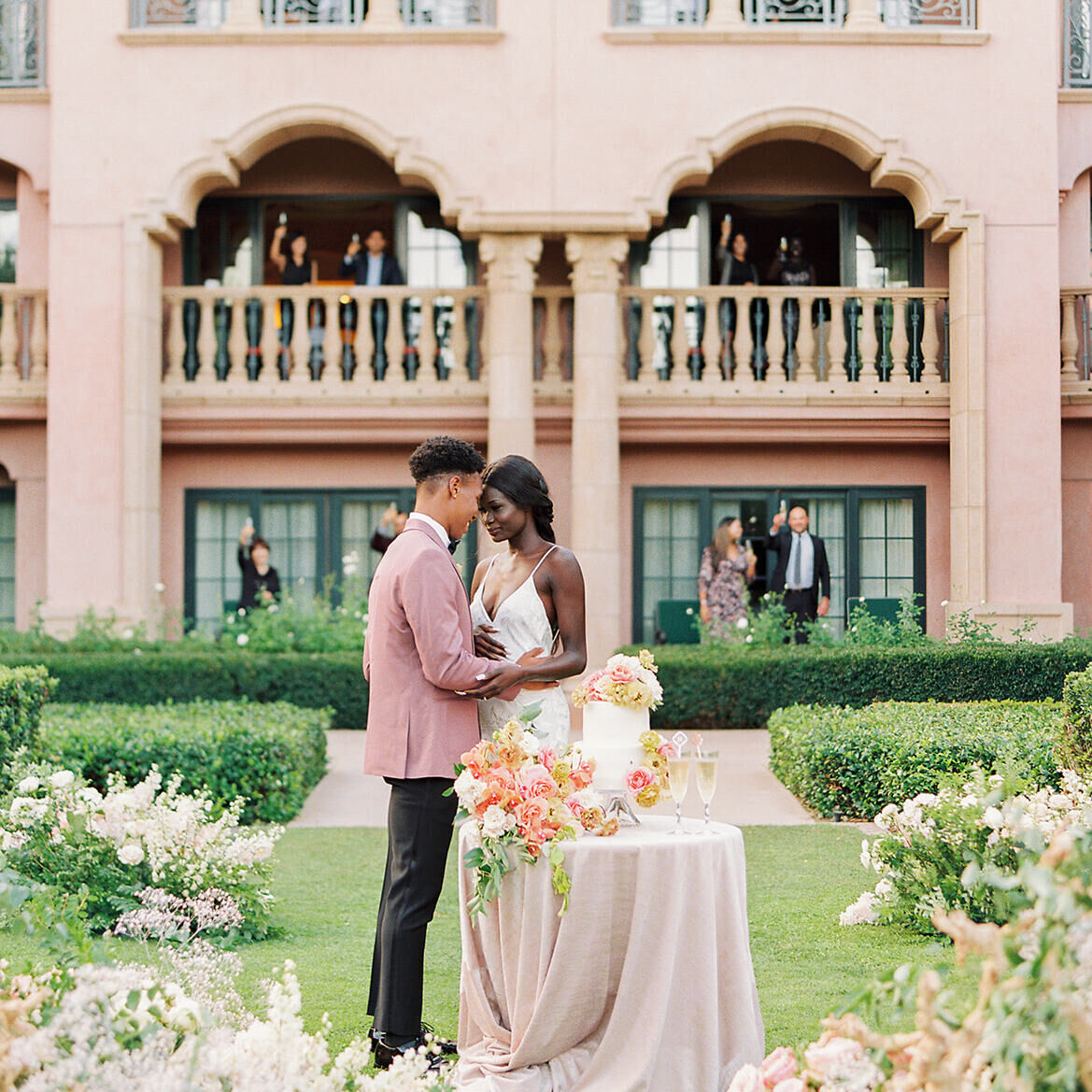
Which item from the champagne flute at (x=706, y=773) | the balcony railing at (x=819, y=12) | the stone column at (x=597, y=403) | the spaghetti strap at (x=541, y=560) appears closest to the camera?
the champagne flute at (x=706, y=773)

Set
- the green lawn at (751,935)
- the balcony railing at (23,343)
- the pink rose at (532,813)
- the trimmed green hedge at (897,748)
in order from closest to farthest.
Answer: the pink rose at (532,813) < the green lawn at (751,935) < the trimmed green hedge at (897,748) < the balcony railing at (23,343)

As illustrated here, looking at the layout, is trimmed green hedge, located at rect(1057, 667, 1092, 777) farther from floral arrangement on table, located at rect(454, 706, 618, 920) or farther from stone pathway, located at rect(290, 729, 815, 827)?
floral arrangement on table, located at rect(454, 706, 618, 920)

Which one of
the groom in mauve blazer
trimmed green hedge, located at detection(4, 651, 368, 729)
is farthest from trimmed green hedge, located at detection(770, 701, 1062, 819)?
trimmed green hedge, located at detection(4, 651, 368, 729)

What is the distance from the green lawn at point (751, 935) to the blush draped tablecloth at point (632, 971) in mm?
699

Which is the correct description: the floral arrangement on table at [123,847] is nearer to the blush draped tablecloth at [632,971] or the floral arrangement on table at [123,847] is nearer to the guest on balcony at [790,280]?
the blush draped tablecloth at [632,971]

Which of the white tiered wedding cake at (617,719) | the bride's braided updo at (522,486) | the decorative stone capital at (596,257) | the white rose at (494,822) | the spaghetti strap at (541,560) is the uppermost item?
the decorative stone capital at (596,257)

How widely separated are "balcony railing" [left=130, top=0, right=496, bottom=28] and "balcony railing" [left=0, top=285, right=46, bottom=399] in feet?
11.5

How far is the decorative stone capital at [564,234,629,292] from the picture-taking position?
16109mm

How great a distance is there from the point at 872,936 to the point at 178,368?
1251 cm

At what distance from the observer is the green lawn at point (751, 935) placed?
5.59 meters

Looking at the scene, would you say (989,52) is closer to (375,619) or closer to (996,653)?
(996,653)

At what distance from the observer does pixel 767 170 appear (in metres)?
18.1

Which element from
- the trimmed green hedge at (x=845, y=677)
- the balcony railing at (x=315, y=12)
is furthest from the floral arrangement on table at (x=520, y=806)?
the balcony railing at (x=315, y=12)

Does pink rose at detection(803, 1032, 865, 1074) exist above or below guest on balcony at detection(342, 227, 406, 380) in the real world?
below
